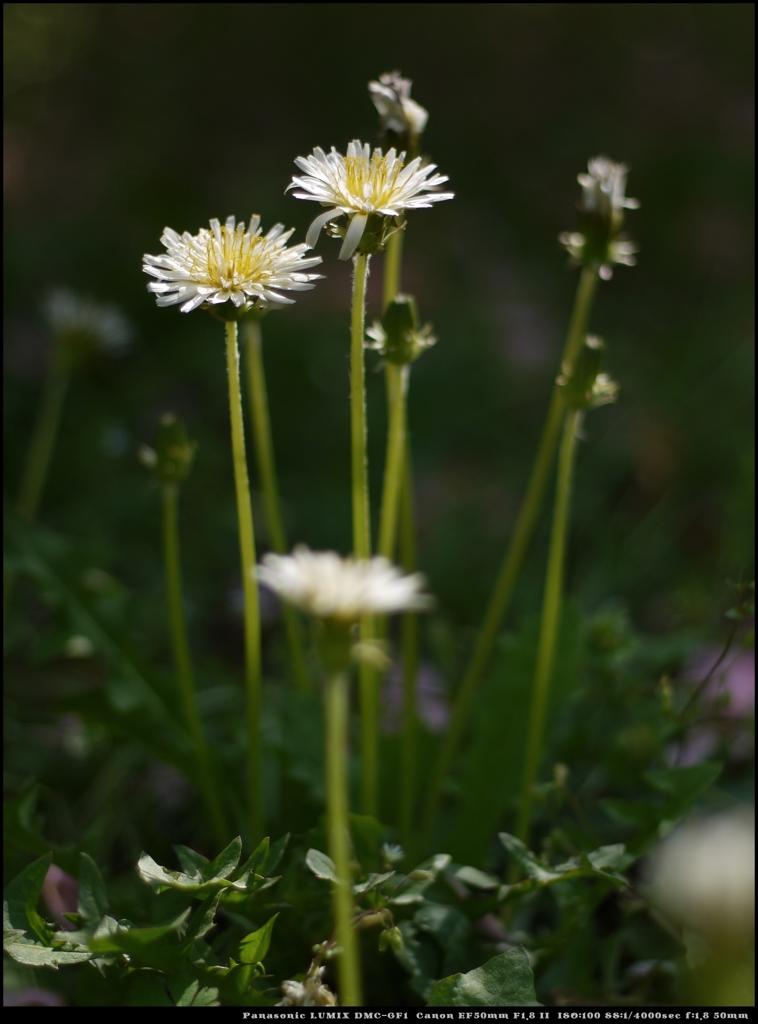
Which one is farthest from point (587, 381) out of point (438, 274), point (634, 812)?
point (438, 274)

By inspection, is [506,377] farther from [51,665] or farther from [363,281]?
[363,281]

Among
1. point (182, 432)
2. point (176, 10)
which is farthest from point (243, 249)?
point (176, 10)

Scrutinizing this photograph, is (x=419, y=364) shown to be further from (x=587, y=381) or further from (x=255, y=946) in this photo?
(x=255, y=946)

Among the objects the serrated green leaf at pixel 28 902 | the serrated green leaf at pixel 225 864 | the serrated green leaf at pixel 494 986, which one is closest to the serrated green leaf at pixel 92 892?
the serrated green leaf at pixel 28 902

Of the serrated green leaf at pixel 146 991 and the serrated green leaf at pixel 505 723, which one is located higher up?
the serrated green leaf at pixel 505 723

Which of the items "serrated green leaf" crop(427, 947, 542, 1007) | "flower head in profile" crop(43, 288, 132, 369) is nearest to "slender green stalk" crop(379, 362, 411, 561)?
"serrated green leaf" crop(427, 947, 542, 1007)

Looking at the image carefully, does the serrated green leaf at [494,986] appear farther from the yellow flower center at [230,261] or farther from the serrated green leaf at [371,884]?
the yellow flower center at [230,261]

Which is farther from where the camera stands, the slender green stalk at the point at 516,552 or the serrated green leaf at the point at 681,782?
the slender green stalk at the point at 516,552
